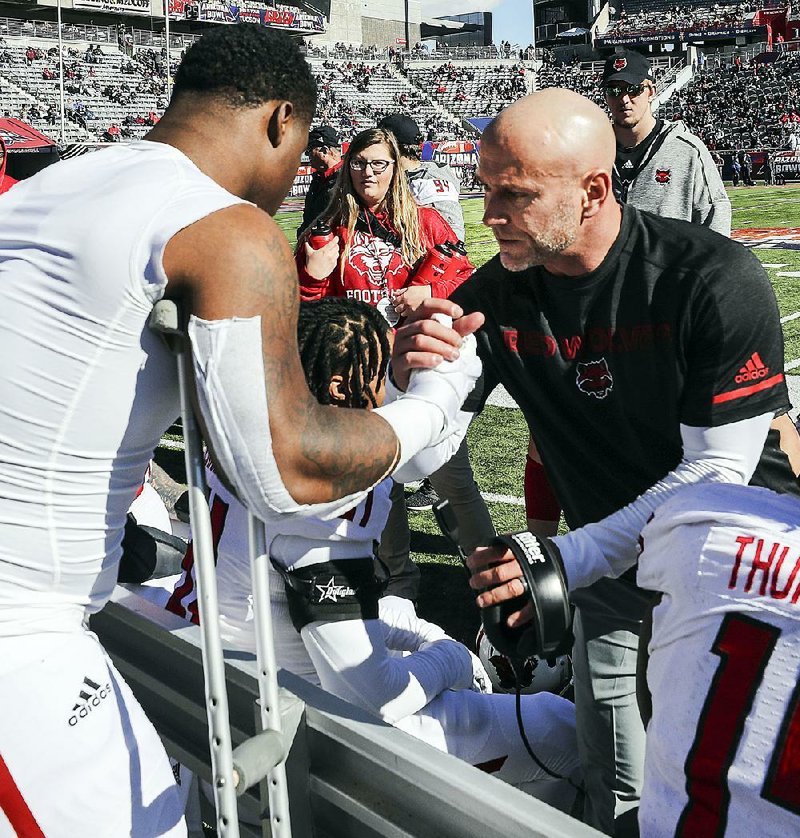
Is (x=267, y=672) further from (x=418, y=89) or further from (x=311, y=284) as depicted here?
(x=418, y=89)

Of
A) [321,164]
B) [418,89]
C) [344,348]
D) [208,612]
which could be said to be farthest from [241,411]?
[418,89]

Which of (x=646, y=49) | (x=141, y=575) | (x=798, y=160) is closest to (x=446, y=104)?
(x=646, y=49)

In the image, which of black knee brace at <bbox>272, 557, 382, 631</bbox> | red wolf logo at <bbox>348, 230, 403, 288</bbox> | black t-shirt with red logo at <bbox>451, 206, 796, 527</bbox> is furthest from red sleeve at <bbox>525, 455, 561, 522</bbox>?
black knee brace at <bbox>272, 557, 382, 631</bbox>

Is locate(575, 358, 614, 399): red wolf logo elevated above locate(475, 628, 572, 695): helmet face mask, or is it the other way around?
locate(575, 358, 614, 399): red wolf logo

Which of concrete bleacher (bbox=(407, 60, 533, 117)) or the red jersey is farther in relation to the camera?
concrete bleacher (bbox=(407, 60, 533, 117))

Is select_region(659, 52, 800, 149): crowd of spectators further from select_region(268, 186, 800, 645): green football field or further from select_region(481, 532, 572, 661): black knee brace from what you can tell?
select_region(481, 532, 572, 661): black knee brace

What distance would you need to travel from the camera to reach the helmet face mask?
3.13 meters

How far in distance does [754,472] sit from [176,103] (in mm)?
1639

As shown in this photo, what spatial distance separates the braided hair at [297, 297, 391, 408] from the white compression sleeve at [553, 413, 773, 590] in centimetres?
64

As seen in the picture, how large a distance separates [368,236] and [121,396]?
3528mm

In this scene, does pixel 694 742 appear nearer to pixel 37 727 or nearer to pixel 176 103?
pixel 37 727

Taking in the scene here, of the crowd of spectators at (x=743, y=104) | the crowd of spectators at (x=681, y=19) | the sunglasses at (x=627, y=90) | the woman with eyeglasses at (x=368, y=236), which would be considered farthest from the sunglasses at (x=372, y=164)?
the crowd of spectators at (x=681, y=19)

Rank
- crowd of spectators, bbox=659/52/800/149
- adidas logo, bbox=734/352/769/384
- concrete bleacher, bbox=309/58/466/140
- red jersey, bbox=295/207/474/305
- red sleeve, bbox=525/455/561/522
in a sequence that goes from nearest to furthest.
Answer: adidas logo, bbox=734/352/769/384 < red sleeve, bbox=525/455/561/522 < red jersey, bbox=295/207/474/305 < crowd of spectators, bbox=659/52/800/149 < concrete bleacher, bbox=309/58/466/140

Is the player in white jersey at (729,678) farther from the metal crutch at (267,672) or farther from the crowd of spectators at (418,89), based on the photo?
the crowd of spectators at (418,89)
